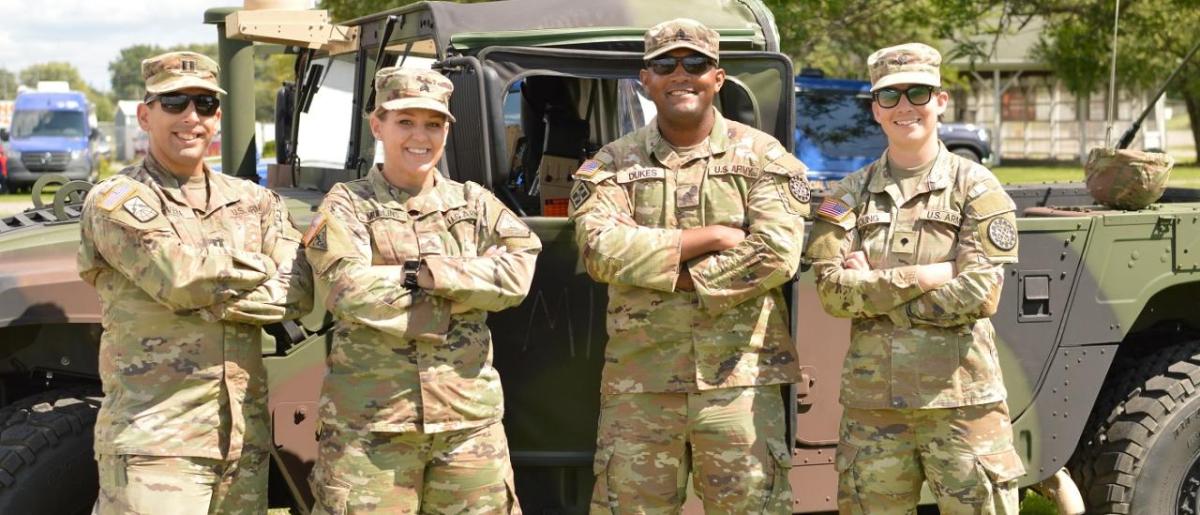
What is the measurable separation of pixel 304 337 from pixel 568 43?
1157mm

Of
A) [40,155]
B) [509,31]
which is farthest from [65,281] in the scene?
[40,155]

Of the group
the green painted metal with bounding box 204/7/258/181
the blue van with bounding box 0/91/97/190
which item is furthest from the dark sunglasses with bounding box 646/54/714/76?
the blue van with bounding box 0/91/97/190

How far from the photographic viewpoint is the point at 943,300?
3.33 metres

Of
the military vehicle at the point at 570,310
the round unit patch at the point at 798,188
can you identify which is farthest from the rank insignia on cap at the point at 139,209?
the round unit patch at the point at 798,188

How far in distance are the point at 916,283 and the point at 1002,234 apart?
266 millimetres

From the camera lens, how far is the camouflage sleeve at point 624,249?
332cm

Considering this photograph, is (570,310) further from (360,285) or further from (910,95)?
(910,95)

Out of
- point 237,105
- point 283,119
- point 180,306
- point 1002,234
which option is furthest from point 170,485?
point 283,119

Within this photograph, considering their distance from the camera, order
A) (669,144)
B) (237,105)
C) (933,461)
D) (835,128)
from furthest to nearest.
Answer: (835,128) → (237,105) → (669,144) → (933,461)

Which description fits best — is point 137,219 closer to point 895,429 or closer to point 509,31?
point 509,31

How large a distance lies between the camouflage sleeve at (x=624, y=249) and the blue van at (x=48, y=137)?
2329cm

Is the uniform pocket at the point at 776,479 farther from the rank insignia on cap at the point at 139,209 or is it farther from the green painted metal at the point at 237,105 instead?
the green painted metal at the point at 237,105

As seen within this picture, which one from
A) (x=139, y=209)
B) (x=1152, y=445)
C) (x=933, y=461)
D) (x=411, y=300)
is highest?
(x=139, y=209)

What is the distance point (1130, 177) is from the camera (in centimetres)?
427
